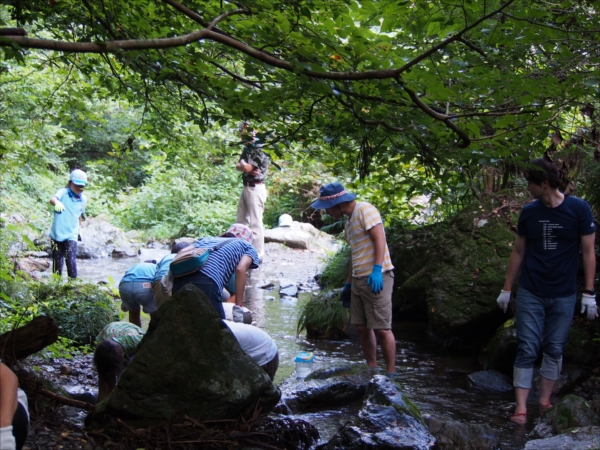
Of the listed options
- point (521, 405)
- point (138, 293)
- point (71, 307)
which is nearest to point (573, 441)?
point (521, 405)

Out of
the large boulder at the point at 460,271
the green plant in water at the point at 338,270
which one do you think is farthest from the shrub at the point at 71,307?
the green plant in water at the point at 338,270

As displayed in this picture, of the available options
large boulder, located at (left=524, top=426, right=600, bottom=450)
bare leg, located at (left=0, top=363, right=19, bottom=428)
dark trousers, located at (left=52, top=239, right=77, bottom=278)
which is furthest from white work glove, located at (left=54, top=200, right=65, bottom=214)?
large boulder, located at (left=524, top=426, right=600, bottom=450)

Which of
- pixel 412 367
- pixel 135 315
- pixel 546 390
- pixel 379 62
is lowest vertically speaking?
pixel 412 367

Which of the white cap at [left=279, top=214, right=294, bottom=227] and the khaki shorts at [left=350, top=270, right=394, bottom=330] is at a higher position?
the white cap at [left=279, top=214, right=294, bottom=227]

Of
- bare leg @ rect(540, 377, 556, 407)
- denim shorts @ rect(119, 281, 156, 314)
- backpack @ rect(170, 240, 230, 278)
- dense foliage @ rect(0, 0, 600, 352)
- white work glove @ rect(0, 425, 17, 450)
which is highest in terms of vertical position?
dense foliage @ rect(0, 0, 600, 352)

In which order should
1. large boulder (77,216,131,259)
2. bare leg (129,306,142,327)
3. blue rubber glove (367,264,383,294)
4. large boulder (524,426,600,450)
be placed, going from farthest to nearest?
large boulder (77,216,131,259)
bare leg (129,306,142,327)
blue rubber glove (367,264,383,294)
large boulder (524,426,600,450)

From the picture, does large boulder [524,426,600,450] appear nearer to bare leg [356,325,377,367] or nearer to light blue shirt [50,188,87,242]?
bare leg [356,325,377,367]

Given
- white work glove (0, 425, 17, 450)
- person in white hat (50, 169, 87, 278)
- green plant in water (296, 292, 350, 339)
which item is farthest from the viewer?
person in white hat (50, 169, 87, 278)

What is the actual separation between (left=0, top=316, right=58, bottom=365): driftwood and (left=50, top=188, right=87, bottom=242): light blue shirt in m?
5.97

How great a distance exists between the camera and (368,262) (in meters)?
5.77

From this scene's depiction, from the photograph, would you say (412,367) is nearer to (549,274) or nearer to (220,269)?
(549,274)

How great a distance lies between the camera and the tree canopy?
12.4 ft

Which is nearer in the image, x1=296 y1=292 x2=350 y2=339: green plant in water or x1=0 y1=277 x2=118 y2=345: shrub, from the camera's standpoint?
x1=0 y1=277 x2=118 y2=345: shrub

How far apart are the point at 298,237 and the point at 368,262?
38.6 feet
